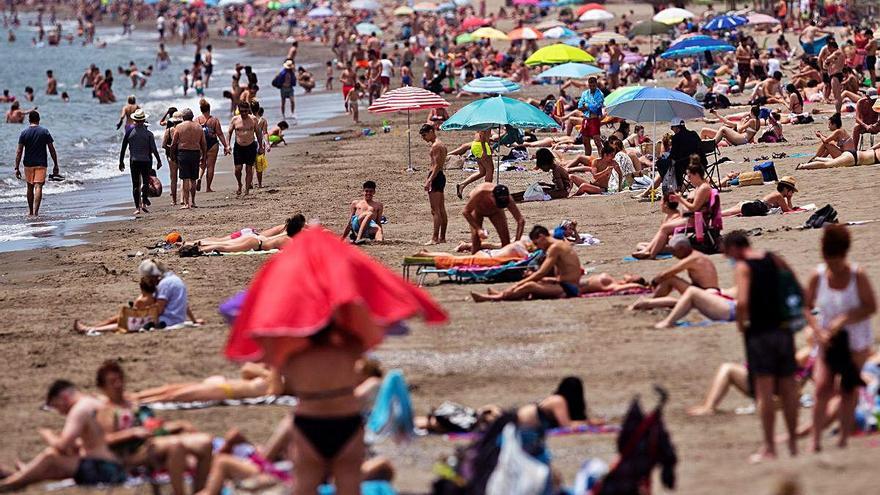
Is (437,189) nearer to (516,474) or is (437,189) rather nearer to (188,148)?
(188,148)

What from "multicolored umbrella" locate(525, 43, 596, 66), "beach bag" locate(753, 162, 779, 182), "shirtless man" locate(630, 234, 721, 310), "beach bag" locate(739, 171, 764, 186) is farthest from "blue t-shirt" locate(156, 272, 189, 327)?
"multicolored umbrella" locate(525, 43, 596, 66)

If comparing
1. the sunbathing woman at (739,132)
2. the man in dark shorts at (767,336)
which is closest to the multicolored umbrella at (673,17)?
the sunbathing woman at (739,132)

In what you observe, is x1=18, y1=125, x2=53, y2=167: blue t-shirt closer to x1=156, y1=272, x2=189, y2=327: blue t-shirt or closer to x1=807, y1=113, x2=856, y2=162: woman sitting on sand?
x1=156, y1=272, x2=189, y2=327: blue t-shirt

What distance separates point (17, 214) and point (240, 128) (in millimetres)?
3292

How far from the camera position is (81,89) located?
46.8 meters

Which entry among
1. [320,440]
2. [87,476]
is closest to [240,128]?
[87,476]

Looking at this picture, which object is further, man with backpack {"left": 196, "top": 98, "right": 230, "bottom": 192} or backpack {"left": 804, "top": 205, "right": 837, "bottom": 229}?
man with backpack {"left": 196, "top": 98, "right": 230, "bottom": 192}

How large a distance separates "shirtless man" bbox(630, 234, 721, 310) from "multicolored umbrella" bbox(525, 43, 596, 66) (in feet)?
60.1

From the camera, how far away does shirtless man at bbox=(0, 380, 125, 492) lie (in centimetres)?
759

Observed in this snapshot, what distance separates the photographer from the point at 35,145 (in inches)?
754

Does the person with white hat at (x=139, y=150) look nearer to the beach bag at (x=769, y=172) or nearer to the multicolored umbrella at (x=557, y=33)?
the beach bag at (x=769, y=172)

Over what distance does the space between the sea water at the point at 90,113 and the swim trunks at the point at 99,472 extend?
10162 millimetres

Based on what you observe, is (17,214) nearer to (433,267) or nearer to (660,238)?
(433,267)

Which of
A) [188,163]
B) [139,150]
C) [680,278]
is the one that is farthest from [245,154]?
[680,278]
